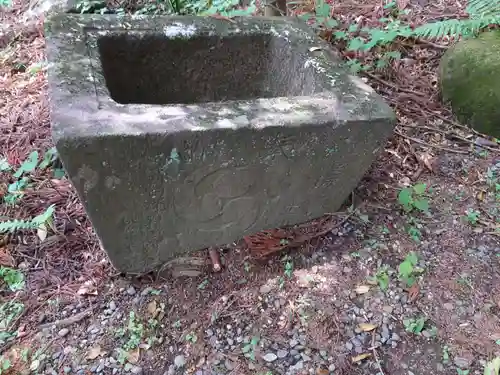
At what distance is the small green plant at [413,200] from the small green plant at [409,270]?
12.1 inches

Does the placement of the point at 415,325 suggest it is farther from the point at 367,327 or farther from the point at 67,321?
the point at 67,321

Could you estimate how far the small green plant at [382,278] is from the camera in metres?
1.89

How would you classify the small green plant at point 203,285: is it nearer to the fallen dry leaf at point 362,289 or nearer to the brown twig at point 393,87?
the fallen dry leaf at point 362,289

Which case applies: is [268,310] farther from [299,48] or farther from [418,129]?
[418,129]

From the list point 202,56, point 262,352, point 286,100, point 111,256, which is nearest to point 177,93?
point 202,56

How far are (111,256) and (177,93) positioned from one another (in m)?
0.89

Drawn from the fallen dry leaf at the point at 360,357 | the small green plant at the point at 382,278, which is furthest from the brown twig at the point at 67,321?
the small green plant at the point at 382,278

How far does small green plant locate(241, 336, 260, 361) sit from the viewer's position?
5.57ft

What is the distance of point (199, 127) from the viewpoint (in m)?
1.49

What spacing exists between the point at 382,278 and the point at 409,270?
12 cm

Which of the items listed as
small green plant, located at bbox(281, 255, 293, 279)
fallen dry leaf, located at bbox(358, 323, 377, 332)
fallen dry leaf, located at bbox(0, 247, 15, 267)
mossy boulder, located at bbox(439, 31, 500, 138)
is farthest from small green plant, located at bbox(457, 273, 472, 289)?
fallen dry leaf, located at bbox(0, 247, 15, 267)

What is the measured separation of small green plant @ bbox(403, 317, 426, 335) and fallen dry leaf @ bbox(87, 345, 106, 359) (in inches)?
47.7

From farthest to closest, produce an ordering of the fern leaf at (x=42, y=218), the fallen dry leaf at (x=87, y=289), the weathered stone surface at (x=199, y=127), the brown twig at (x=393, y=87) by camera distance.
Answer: the brown twig at (x=393, y=87) → the fern leaf at (x=42, y=218) → the fallen dry leaf at (x=87, y=289) → the weathered stone surface at (x=199, y=127)

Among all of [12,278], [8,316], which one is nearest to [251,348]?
[8,316]
